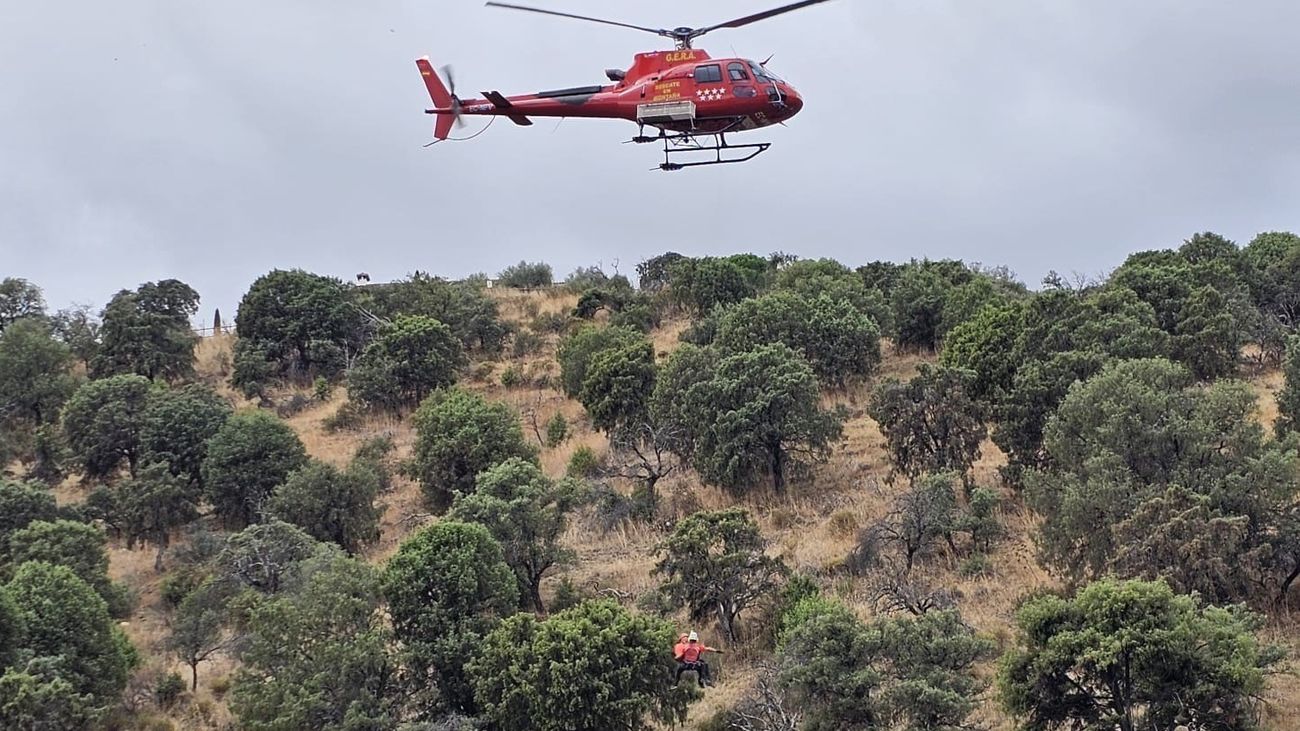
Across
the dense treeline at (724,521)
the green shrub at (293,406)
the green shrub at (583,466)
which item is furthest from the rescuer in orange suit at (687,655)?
the green shrub at (293,406)

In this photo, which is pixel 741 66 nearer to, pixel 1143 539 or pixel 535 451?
pixel 1143 539

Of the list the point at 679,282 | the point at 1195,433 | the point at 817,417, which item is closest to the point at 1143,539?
the point at 1195,433

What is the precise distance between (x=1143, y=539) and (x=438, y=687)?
14.0 m

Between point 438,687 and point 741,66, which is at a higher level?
point 741,66

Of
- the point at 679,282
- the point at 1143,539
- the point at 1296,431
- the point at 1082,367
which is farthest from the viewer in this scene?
the point at 679,282

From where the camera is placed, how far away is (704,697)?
27391 mm

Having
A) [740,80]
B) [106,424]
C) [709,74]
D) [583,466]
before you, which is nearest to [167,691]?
[583,466]

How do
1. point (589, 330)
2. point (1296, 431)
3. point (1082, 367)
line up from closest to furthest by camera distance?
point (1296, 431) → point (1082, 367) → point (589, 330)

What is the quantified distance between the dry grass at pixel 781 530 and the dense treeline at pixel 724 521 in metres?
0.46

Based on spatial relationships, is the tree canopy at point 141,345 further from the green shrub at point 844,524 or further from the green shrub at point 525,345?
the green shrub at point 844,524

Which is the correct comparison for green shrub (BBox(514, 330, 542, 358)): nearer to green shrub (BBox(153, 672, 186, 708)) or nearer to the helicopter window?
green shrub (BBox(153, 672, 186, 708))

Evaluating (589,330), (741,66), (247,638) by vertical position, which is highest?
(741,66)

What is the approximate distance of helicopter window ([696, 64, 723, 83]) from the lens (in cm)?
2863

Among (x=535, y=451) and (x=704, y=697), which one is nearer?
(x=704, y=697)
